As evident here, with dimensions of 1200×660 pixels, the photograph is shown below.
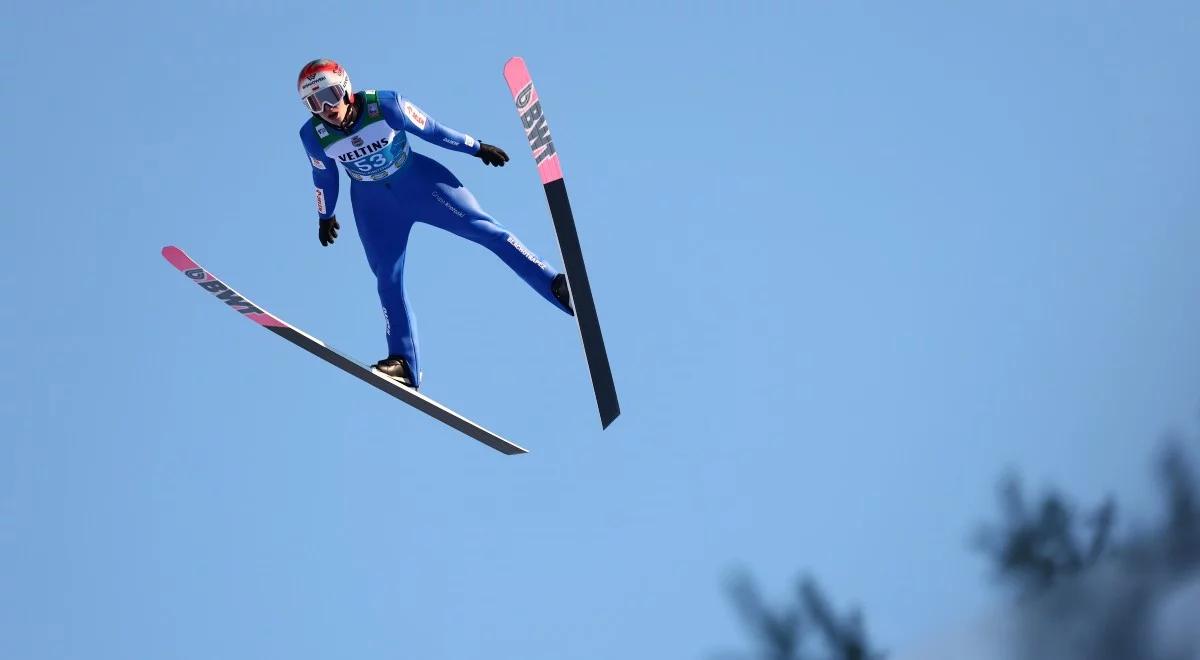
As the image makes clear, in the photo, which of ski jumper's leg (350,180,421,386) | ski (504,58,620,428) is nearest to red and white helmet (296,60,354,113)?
ski jumper's leg (350,180,421,386)

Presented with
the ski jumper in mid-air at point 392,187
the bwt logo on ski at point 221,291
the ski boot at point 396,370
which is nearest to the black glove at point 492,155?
the ski jumper in mid-air at point 392,187

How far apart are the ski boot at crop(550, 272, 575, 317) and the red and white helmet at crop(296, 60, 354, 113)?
1553 mm

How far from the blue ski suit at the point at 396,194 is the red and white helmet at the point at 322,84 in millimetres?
161

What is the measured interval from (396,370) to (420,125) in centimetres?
151

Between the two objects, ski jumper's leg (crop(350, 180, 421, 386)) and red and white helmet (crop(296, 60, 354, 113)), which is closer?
red and white helmet (crop(296, 60, 354, 113))

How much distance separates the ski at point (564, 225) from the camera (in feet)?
26.7

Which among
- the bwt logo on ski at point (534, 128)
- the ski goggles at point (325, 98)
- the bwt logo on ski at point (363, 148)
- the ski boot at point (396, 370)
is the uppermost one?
the ski goggles at point (325, 98)

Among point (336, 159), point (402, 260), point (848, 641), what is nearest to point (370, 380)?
point (402, 260)

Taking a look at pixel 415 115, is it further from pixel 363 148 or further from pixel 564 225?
pixel 564 225

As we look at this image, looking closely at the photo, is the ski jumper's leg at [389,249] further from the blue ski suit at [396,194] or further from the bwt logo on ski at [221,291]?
the bwt logo on ski at [221,291]

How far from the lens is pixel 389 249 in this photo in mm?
9133

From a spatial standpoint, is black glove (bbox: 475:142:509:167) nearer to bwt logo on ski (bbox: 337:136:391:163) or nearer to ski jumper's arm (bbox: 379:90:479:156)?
ski jumper's arm (bbox: 379:90:479:156)

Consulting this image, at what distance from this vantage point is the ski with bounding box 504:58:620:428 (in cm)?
812

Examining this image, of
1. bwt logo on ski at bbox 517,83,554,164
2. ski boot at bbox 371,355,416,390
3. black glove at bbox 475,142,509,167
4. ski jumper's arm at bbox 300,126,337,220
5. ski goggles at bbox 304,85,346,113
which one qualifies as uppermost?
ski jumper's arm at bbox 300,126,337,220
